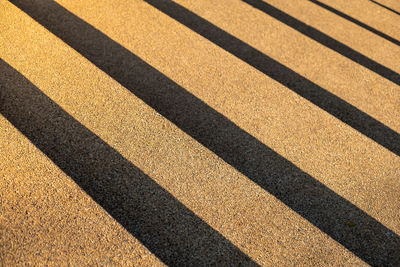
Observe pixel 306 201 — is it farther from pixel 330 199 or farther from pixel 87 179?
pixel 87 179

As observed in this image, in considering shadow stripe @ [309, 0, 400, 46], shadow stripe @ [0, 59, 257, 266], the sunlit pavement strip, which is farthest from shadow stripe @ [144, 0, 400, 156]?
shadow stripe @ [0, 59, 257, 266]

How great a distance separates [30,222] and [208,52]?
3408 mm

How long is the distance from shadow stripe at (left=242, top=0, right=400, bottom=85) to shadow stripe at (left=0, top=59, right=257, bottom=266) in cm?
398

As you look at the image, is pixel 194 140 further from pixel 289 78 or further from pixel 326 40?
pixel 326 40

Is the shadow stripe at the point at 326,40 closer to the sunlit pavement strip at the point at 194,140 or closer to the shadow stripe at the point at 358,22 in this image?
the sunlit pavement strip at the point at 194,140

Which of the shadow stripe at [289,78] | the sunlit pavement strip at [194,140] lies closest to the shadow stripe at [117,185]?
the sunlit pavement strip at [194,140]

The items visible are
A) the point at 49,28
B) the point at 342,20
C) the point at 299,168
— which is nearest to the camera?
the point at 299,168

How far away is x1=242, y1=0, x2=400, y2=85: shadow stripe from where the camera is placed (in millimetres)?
5873

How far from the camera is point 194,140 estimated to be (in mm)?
4309

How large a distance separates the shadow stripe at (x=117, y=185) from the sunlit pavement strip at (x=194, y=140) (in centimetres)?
8

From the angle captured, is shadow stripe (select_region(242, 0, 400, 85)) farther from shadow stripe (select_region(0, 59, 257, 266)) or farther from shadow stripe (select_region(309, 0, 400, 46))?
shadow stripe (select_region(0, 59, 257, 266))

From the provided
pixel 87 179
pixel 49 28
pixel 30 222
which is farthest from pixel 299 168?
pixel 49 28

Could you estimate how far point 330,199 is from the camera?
13.1 ft

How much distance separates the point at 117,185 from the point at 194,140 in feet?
3.42
